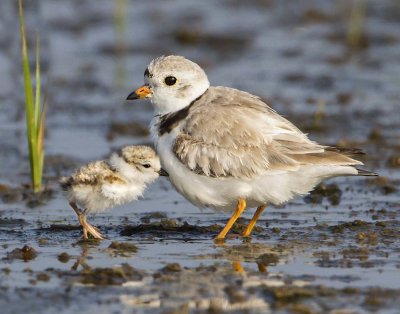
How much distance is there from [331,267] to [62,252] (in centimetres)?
187

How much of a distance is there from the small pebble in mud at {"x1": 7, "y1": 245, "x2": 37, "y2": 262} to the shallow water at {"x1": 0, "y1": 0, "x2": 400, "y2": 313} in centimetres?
3

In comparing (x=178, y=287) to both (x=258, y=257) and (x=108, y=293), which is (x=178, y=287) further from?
(x=258, y=257)

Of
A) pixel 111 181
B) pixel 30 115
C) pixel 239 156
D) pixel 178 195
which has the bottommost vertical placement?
pixel 178 195

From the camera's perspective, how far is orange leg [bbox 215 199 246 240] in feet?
24.7

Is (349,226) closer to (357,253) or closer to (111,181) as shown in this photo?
(357,253)

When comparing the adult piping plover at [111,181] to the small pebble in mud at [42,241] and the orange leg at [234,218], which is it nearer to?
the small pebble in mud at [42,241]

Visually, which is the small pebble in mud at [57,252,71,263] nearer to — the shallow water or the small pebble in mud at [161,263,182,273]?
the shallow water

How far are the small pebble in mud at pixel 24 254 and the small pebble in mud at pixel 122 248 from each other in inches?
21.2

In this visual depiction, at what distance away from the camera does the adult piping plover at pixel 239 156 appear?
24.1 ft

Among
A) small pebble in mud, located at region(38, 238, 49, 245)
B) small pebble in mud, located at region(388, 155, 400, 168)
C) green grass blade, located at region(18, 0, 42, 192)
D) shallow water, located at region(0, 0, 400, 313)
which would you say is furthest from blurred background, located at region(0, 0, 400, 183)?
small pebble in mud, located at region(38, 238, 49, 245)

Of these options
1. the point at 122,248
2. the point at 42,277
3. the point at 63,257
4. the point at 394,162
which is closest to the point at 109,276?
the point at 42,277

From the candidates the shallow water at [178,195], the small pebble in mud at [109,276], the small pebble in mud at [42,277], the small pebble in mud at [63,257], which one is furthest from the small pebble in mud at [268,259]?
the small pebble in mud at [42,277]

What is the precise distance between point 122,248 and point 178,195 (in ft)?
6.97

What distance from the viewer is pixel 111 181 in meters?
7.47
